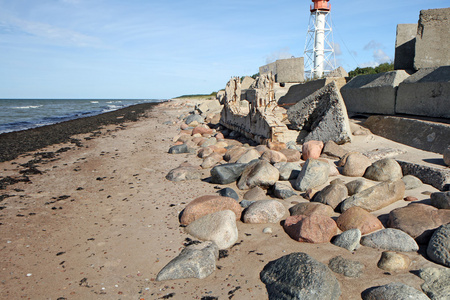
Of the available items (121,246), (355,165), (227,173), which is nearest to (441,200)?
(355,165)

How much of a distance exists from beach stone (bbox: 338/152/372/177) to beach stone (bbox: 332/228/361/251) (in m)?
1.94

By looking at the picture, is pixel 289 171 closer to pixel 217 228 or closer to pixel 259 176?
pixel 259 176

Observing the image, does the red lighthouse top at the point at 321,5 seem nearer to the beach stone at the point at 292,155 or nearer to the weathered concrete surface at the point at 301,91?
the weathered concrete surface at the point at 301,91

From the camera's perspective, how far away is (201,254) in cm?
299

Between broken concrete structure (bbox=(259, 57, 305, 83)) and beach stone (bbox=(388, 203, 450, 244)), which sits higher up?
broken concrete structure (bbox=(259, 57, 305, 83))

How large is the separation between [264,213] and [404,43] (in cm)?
616

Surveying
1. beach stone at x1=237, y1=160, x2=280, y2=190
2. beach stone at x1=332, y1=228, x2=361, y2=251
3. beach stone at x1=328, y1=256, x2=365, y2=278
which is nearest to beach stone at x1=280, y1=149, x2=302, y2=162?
beach stone at x1=237, y1=160, x2=280, y2=190

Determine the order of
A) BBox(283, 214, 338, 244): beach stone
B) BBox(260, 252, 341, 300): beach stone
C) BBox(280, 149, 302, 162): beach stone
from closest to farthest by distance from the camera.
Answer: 1. BBox(260, 252, 341, 300): beach stone
2. BBox(283, 214, 338, 244): beach stone
3. BBox(280, 149, 302, 162): beach stone

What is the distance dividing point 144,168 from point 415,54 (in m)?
6.34

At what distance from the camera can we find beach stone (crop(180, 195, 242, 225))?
3895 millimetres

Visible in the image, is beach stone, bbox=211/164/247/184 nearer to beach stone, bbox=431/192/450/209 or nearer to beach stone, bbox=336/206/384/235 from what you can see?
beach stone, bbox=336/206/384/235

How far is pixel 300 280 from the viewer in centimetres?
246

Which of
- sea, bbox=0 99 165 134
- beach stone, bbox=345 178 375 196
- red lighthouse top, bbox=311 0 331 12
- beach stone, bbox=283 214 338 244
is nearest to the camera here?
beach stone, bbox=283 214 338 244

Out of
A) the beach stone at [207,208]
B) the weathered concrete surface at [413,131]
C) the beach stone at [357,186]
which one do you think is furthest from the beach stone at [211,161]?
the weathered concrete surface at [413,131]
